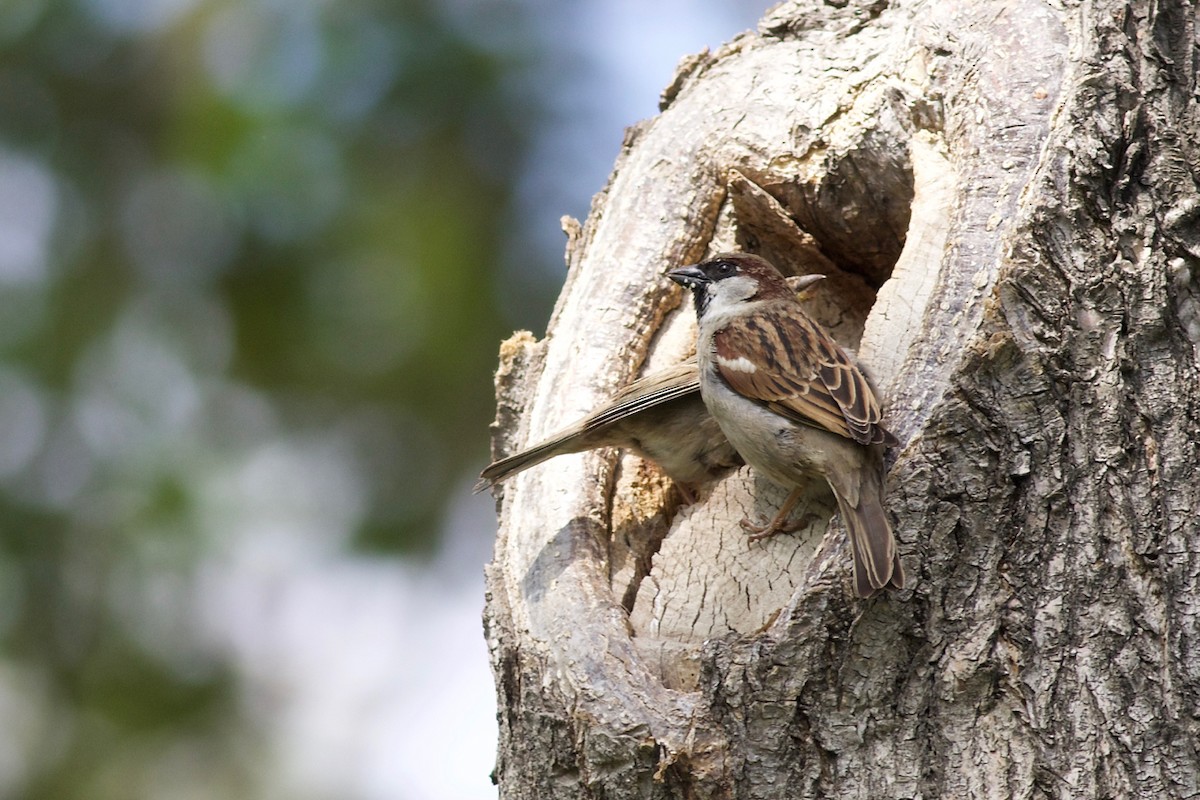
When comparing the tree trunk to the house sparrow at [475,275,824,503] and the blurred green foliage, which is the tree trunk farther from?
the blurred green foliage

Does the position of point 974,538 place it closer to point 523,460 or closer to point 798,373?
point 798,373

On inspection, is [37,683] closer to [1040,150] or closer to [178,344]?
[178,344]

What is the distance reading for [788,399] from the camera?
8.99ft

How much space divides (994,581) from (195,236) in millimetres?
4353

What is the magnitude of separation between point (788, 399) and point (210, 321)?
3683 millimetres

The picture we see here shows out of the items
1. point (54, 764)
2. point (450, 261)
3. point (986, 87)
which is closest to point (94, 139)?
point (450, 261)

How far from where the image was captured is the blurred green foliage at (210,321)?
5.21 m

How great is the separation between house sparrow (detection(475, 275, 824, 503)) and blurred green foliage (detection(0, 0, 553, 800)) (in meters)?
2.15

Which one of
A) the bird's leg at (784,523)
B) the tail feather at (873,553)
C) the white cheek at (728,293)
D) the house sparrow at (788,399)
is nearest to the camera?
the tail feather at (873,553)

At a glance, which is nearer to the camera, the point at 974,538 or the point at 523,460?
the point at 974,538

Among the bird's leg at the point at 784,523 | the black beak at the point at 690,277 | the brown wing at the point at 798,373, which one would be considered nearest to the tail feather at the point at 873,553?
the brown wing at the point at 798,373

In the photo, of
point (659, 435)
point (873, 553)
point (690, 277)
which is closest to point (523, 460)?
point (659, 435)

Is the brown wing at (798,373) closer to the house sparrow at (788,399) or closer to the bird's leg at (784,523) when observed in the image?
the house sparrow at (788,399)

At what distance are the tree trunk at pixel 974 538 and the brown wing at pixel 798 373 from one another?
9 centimetres
